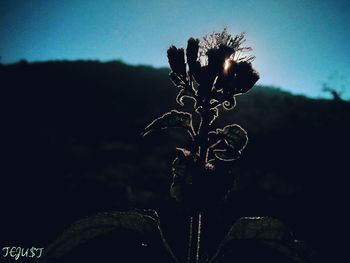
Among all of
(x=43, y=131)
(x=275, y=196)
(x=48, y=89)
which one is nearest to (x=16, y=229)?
(x=275, y=196)

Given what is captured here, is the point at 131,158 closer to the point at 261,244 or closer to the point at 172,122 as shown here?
the point at 172,122

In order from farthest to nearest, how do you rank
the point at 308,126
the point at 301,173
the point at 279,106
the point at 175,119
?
the point at 279,106 → the point at 308,126 → the point at 301,173 → the point at 175,119

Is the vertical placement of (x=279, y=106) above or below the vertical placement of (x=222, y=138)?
above

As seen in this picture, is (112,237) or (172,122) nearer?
(112,237)

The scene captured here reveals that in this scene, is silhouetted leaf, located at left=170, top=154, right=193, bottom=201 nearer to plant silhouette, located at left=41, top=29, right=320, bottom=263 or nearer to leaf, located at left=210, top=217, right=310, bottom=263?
plant silhouette, located at left=41, top=29, right=320, bottom=263

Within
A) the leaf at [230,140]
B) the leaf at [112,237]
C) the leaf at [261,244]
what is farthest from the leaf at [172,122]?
the leaf at [261,244]

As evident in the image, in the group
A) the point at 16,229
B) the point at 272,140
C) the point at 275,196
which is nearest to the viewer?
the point at 16,229

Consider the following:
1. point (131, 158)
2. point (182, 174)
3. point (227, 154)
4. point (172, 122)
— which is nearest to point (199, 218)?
point (182, 174)

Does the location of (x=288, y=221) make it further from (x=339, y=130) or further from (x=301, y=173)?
(x=339, y=130)
